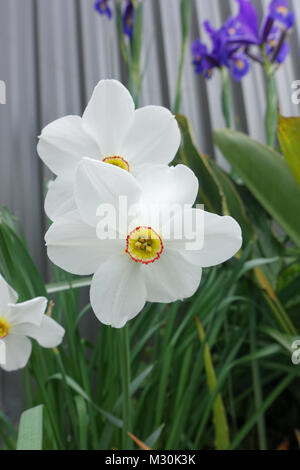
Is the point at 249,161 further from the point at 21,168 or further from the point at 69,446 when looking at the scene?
the point at 21,168

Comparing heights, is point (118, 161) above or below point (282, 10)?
below

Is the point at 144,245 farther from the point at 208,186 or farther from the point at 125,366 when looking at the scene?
the point at 208,186

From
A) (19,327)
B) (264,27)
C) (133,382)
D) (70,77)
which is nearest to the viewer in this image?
(19,327)

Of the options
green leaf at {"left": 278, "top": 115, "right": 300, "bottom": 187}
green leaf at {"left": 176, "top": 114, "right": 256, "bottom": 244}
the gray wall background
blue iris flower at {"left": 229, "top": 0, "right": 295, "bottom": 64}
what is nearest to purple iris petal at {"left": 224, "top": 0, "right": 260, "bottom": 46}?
blue iris flower at {"left": 229, "top": 0, "right": 295, "bottom": 64}

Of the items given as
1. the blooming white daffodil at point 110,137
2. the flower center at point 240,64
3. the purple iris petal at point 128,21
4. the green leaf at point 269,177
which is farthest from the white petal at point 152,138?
the flower center at point 240,64

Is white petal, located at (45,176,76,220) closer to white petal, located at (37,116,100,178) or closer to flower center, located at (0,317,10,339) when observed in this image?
white petal, located at (37,116,100,178)

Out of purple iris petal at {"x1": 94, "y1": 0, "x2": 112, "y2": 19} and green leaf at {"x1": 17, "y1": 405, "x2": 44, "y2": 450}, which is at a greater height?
purple iris petal at {"x1": 94, "y1": 0, "x2": 112, "y2": 19}

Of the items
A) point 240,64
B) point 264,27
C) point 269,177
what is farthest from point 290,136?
point 240,64
